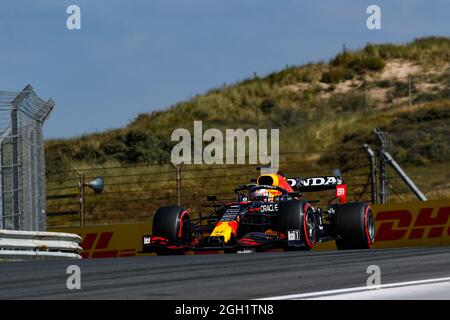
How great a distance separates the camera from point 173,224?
16.3 m

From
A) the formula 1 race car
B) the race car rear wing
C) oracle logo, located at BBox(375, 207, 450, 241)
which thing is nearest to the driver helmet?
the formula 1 race car

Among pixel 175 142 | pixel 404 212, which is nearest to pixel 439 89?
pixel 175 142

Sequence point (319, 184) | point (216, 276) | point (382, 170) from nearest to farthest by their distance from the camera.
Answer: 1. point (216, 276)
2. point (319, 184)
3. point (382, 170)

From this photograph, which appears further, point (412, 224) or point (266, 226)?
point (412, 224)

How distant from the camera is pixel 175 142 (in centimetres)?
3906

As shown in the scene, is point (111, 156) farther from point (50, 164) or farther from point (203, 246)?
point (203, 246)

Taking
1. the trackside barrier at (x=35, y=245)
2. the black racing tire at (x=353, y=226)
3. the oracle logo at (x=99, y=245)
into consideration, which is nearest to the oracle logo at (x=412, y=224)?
the black racing tire at (x=353, y=226)

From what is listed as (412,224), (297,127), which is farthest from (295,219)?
(297,127)

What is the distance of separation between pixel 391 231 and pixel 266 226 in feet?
14.3

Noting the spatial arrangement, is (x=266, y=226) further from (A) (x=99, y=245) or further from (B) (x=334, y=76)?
(B) (x=334, y=76)

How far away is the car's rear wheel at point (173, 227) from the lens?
16.3 m

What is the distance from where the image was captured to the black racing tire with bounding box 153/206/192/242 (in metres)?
16.3

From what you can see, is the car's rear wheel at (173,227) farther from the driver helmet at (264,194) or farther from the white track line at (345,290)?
the white track line at (345,290)
